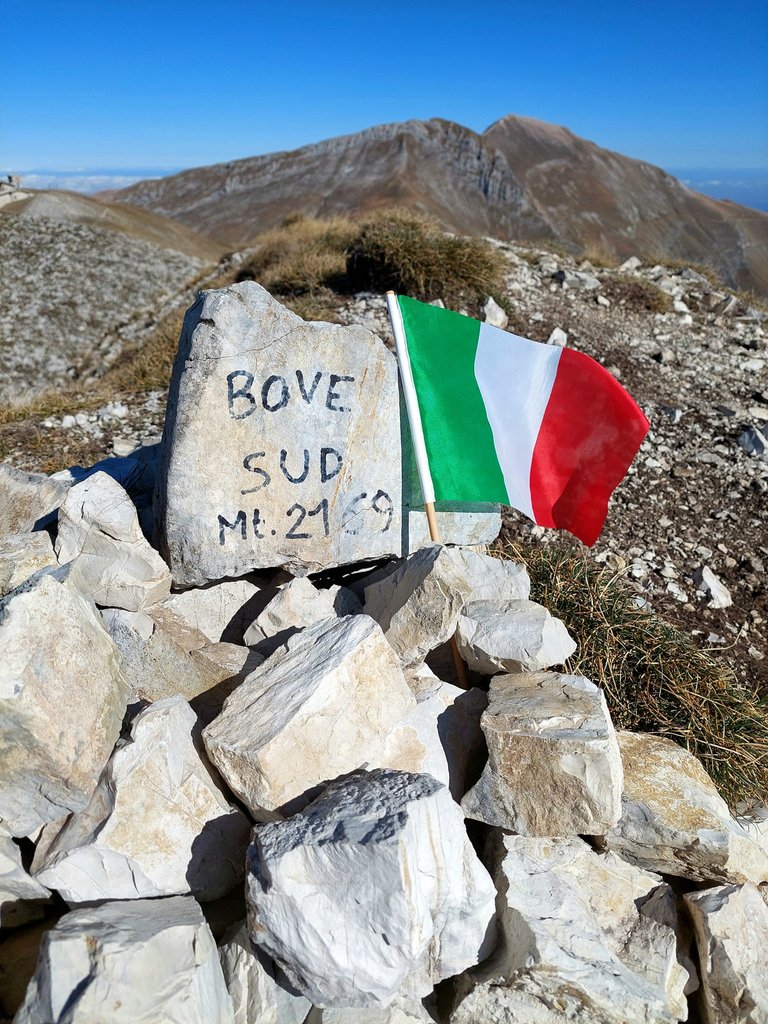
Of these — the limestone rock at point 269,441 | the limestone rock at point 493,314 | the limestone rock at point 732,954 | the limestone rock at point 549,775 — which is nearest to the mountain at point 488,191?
the limestone rock at point 493,314

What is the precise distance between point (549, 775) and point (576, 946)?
54 centimetres

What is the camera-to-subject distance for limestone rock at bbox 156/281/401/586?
3.26m

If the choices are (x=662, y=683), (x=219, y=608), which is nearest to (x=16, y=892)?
(x=219, y=608)

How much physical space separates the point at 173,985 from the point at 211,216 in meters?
61.3

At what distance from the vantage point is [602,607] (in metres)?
3.99

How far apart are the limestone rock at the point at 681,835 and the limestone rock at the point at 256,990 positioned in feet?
4.45

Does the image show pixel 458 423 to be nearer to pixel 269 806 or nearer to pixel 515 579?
pixel 515 579

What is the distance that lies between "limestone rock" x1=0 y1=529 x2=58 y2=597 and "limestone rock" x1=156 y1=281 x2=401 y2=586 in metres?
0.54

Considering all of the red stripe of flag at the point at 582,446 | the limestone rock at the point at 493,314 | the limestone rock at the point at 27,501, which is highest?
the limestone rock at the point at 493,314

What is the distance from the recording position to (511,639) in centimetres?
312

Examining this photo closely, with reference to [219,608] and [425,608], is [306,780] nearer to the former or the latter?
[425,608]

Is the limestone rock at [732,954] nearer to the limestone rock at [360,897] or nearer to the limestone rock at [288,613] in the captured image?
the limestone rock at [360,897]

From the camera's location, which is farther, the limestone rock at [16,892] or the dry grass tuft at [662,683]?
the dry grass tuft at [662,683]

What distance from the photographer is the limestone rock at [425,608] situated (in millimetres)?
2910
